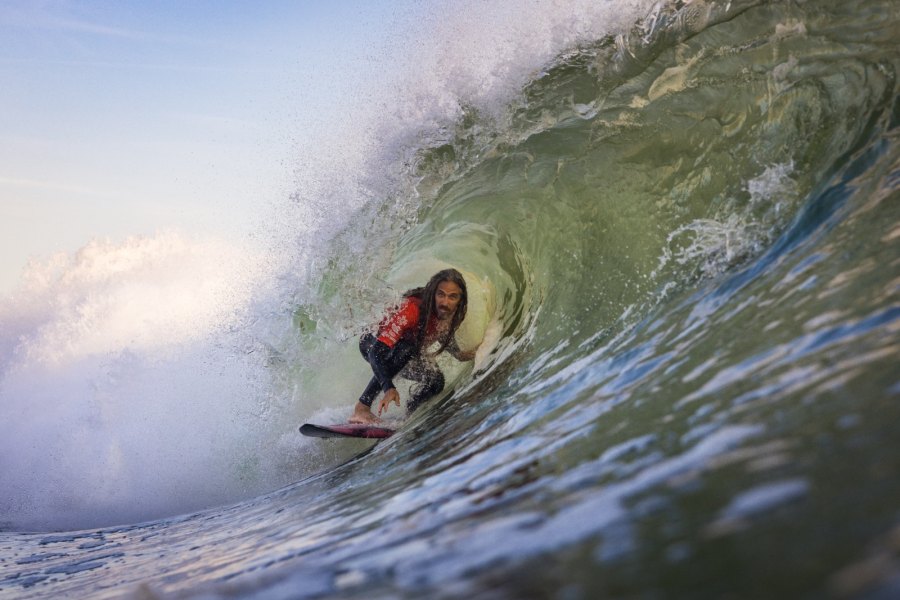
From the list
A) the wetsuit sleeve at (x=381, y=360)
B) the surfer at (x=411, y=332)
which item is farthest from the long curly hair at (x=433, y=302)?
the wetsuit sleeve at (x=381, y=360)

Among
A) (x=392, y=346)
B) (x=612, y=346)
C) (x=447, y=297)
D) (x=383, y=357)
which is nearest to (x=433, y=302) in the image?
(x=447, y=297)

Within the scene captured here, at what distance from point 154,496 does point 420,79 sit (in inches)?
169

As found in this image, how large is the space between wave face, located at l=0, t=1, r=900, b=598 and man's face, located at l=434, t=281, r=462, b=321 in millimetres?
565

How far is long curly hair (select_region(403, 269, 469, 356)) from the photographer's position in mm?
5969

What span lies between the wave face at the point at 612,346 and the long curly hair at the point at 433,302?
1.43 ft

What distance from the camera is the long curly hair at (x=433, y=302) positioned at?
19.6 ft

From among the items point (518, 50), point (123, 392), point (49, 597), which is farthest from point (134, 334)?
point (49, 597)

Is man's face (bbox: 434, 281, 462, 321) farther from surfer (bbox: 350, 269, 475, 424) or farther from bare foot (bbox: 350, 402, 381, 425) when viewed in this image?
bare foot (bbox: 350, 402, 381, 425)

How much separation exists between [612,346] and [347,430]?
240 cm

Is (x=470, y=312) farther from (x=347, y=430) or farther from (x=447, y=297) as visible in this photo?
(x=347, y=430)

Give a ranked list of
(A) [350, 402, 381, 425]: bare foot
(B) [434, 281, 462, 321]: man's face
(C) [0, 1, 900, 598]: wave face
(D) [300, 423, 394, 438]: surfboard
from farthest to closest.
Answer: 1. (A) [350, 402, 381, 425]: bare foot
2. (B) [434, 281, 462, 321]: man's face
3. (D) [300, 423, 394, 438]: surfboard
4. (C) [0, 1, 900, 598]: wave face

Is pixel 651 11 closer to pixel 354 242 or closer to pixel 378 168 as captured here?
pixel 378 168

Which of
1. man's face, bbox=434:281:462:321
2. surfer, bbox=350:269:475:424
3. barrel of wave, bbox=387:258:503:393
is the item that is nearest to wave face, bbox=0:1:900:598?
barrel of wave, bbox=387:258:503:393

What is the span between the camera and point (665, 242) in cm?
511
